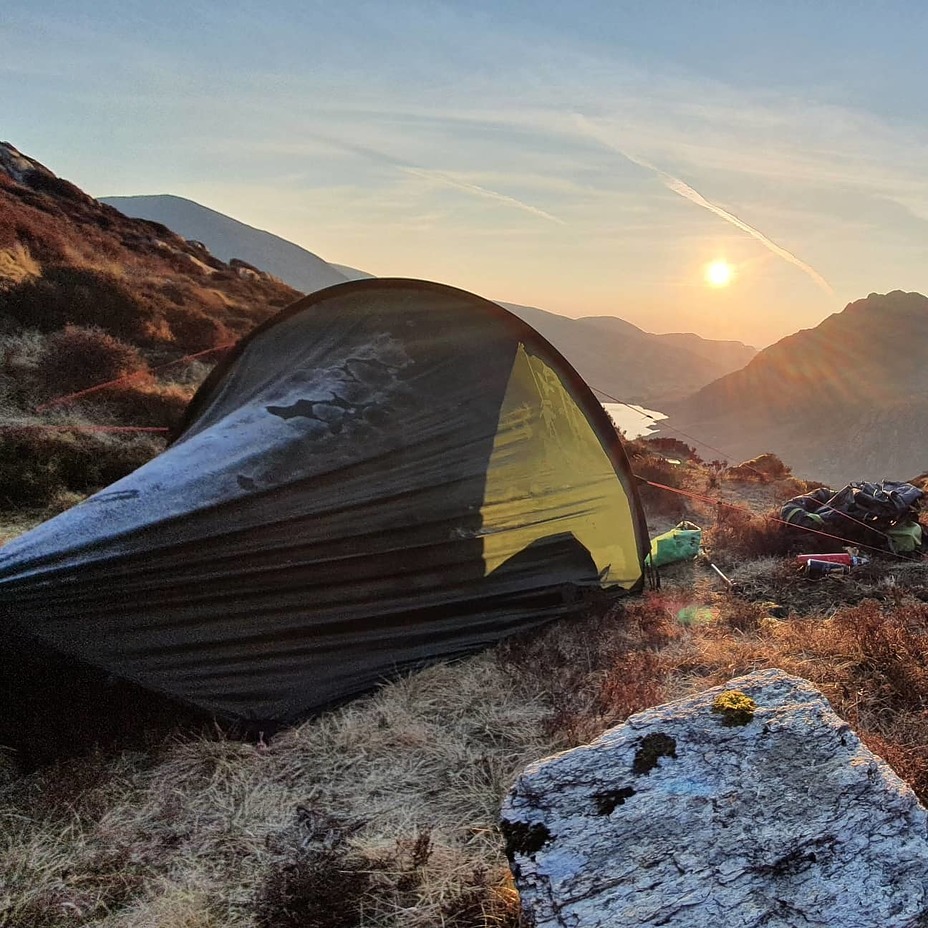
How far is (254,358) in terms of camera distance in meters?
6.05

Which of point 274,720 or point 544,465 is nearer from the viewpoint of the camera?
point 274,720

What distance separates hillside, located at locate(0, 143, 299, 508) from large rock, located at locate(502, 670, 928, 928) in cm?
752

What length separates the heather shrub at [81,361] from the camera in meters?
10.7

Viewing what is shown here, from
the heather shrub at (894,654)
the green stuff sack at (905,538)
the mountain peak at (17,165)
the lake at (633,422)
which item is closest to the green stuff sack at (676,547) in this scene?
the heather shrub at (894,654)

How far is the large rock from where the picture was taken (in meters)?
2.15

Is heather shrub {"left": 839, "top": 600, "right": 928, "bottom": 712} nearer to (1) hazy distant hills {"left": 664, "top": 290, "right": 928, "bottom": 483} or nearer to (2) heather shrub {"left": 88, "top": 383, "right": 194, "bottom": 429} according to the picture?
(2) heather shrub {"left": 88, "top": 383, "right": 194, "bottom": 429}

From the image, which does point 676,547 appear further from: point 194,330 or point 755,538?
point 194,330

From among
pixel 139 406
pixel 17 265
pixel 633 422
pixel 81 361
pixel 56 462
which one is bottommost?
pixel 56 462

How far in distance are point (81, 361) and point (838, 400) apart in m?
110

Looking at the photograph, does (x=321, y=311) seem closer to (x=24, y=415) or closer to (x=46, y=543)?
(x=46, y=543)

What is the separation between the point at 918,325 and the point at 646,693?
13250 centimetres

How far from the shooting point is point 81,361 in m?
11.1

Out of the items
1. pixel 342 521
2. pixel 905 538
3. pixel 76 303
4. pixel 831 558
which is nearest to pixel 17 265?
pixel 76 303

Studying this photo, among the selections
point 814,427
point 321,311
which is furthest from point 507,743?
point 814,427
